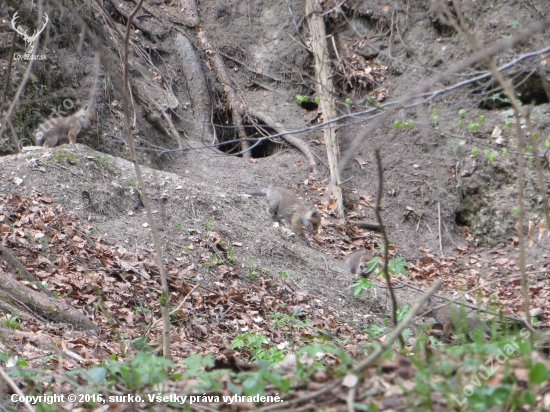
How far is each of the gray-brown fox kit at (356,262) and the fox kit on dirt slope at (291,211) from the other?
1.05 m

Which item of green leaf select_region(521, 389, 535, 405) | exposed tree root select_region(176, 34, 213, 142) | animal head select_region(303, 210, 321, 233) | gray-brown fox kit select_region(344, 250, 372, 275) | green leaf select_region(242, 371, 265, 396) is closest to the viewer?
green leaf select_region(521, 389, 535, 405)

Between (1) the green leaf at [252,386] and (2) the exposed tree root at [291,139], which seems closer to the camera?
(1) the green leaf at [252,386]

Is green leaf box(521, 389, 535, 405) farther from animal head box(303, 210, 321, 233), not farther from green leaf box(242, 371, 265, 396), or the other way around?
animal head box(303, 210, 321, 233)

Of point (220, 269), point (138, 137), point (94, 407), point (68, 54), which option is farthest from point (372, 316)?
point (68, 54)

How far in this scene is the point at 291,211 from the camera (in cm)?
1161

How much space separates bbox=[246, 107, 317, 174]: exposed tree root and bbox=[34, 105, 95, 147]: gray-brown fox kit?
5.02 metres

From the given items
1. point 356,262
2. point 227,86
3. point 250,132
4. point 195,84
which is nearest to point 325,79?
point 250,132

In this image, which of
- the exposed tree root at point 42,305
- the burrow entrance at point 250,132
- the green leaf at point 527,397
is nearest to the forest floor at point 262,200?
the burrow entrance at point 250,132

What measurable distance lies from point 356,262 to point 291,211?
1.71 m

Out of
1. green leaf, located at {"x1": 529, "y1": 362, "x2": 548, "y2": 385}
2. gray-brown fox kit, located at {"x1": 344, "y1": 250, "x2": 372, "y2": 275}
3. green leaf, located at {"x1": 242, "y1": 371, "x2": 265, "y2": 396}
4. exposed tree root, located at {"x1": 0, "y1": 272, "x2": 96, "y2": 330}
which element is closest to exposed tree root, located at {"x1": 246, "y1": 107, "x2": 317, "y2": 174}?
gray-brown fox kit, located at {"x1": 344, "y1": 250, "x2": 372, "y2": 275}

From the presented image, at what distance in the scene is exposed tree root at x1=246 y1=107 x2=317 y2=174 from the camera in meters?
15.3

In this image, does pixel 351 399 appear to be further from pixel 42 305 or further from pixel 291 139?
pixel 291 139

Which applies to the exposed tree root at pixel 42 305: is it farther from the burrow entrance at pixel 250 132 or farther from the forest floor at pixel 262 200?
the burrow entrance at pixel 250 132

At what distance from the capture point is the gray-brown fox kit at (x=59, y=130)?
475 inches
